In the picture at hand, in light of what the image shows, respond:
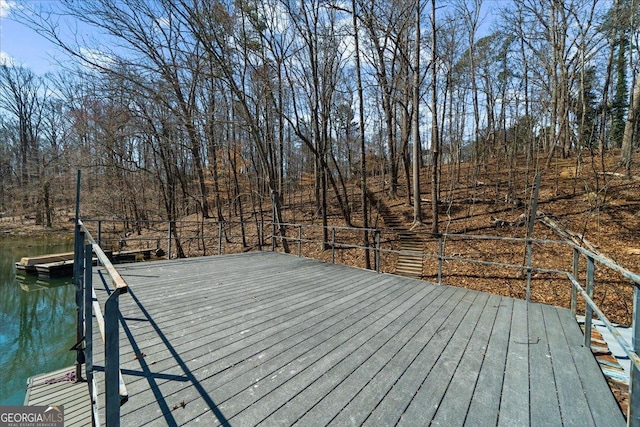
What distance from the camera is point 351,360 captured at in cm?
230

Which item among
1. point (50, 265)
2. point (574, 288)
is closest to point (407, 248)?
point (574, 288)

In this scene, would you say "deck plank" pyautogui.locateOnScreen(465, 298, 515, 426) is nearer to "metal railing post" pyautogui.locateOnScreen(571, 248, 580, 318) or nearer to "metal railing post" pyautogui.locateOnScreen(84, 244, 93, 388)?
"metal railing post" pyautogui.locateOnScreen(571, 248, 580, 318)

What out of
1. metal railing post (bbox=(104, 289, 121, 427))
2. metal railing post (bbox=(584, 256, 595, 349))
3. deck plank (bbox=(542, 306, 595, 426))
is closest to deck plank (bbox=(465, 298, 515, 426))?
deck plank (bbox=(542, 306, 595, 426))

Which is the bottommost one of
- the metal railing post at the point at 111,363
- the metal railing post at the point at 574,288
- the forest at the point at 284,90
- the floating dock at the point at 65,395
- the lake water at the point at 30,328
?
the lake water at the point at 30,328

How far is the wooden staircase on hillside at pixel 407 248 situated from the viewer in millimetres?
8891

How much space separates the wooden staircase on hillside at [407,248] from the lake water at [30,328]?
7501mm

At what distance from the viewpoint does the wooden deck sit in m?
1.73

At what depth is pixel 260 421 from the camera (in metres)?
1.63

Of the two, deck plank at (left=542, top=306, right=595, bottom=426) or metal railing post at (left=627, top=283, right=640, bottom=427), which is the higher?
metal railing post at (left=627, top=283, right=640, bottom=427)

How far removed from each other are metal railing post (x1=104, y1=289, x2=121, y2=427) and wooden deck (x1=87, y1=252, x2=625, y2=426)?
2.70ft

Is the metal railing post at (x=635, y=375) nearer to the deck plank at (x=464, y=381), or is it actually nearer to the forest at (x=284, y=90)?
the deck plank at (x=464, y=381)

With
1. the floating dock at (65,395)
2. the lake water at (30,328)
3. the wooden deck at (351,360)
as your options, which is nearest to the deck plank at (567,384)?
the wooden deck at (351,360)

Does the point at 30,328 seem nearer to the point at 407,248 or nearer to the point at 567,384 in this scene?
the point at 567,384

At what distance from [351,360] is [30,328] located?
883 cm
